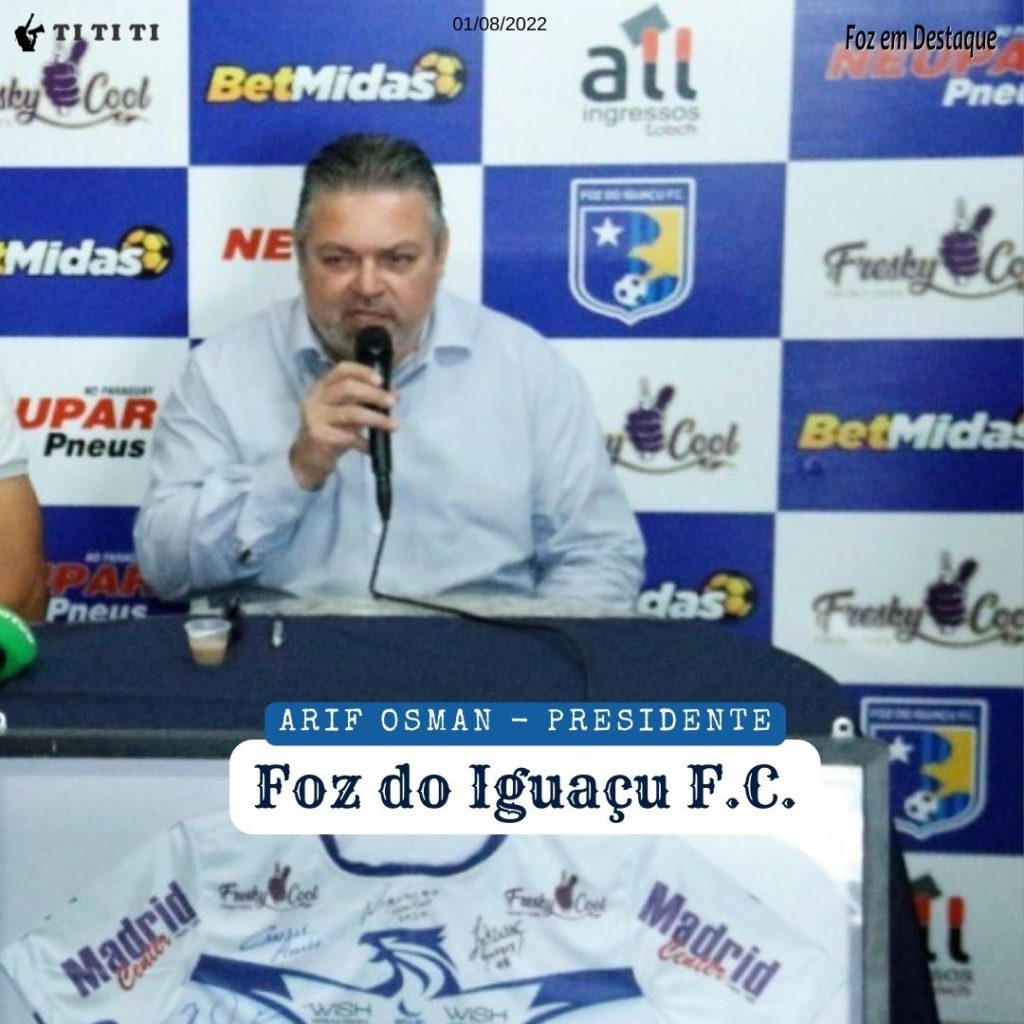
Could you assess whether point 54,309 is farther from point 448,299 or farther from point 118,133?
point 448,299

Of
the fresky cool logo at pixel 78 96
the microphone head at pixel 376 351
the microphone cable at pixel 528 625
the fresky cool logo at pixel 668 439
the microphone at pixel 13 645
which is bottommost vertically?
the microphone cable at pixel 528 625

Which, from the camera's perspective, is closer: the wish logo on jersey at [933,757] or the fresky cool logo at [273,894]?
the fresky cool logo at [273,894]

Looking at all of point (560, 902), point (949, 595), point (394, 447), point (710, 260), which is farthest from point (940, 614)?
point (560, 902)

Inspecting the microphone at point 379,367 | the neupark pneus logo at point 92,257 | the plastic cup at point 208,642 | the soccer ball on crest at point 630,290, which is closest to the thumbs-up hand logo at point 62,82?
the neupark pneus logo at point 92,257

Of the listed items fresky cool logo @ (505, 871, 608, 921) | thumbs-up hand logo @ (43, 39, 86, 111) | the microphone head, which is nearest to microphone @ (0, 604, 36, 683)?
fresky cool logo @ (505, 871, 608, 921)

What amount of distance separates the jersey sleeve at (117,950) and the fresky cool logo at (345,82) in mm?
1220

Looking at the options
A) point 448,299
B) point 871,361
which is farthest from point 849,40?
point 448,299

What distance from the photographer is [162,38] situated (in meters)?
1.68

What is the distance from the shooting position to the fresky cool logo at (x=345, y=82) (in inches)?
65.1

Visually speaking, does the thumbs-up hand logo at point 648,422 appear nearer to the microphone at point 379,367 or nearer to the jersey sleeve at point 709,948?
the microphone at point 379,367

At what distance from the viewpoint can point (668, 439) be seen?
1698 mm

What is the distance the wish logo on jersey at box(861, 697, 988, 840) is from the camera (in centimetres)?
170

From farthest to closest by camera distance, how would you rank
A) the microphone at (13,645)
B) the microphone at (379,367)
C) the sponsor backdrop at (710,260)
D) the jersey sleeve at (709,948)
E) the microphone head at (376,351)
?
the sponsor backdrop at (710,260) < the microphone head at (376,351) < the microphone at (379,367) < the microphone at (13,645) < the jersey sleeve at (709,948)

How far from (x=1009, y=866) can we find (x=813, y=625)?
381 mm
